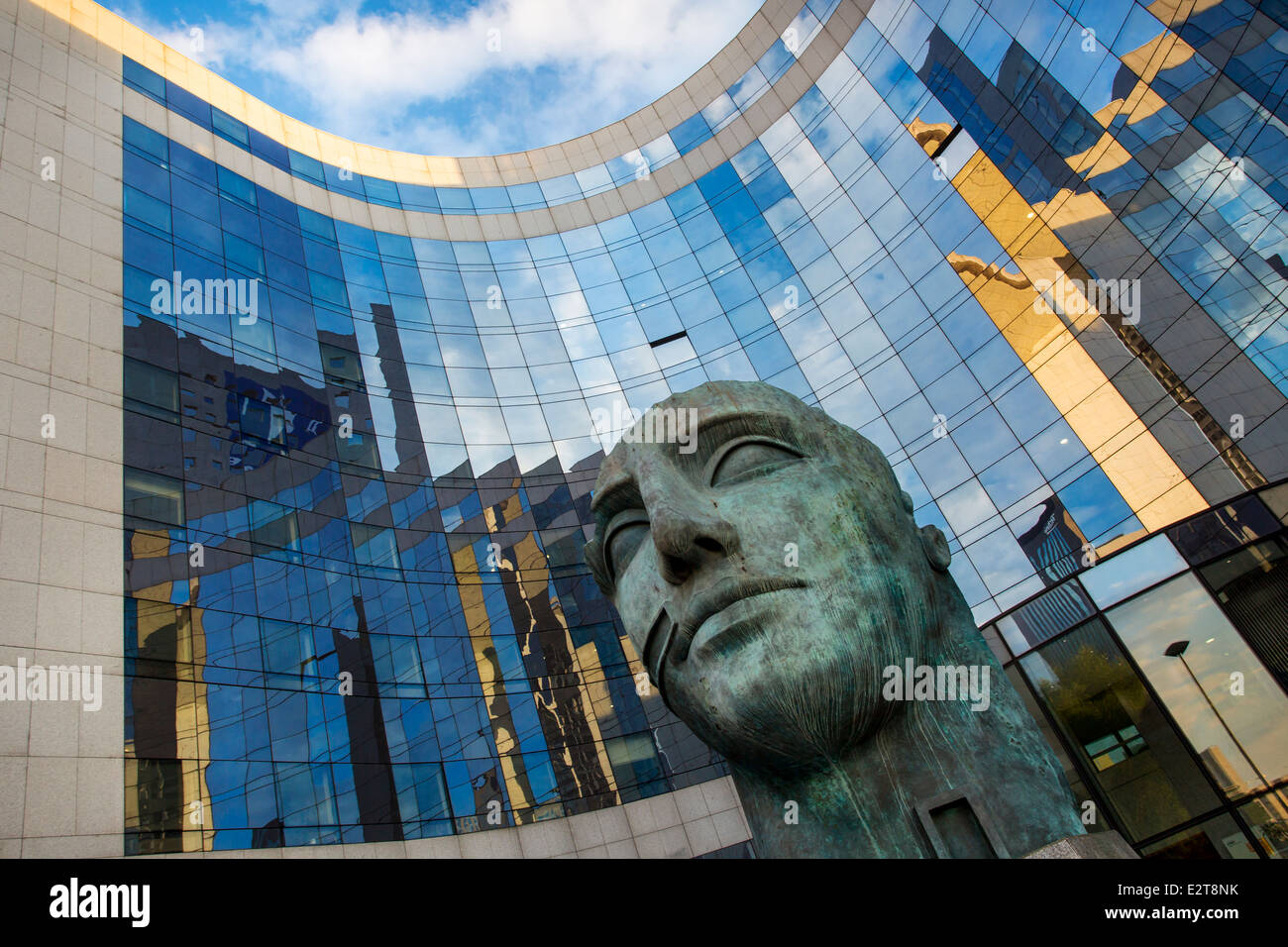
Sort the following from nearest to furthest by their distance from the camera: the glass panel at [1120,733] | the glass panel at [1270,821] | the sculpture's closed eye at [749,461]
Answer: the sculpture's closed eye at [749,461] < the glass panel at [1270,821] < the glass panel at [1120,733]

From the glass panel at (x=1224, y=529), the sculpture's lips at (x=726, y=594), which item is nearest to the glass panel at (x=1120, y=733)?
the glass panel at (x=1224, y=529)

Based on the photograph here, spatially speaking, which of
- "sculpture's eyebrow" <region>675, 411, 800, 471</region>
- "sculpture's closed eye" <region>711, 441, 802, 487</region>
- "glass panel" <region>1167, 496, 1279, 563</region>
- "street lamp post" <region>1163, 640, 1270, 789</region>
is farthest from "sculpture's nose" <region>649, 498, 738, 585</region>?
"glass panel" <region>1167, 496, 1279, 563</region>

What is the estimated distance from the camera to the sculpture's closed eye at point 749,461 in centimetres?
395

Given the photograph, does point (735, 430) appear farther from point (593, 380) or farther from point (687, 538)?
point (593, 380)

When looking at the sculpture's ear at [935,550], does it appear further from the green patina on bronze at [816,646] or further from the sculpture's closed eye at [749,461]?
the sculpture's closed eye at [749,461]

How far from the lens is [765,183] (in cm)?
2620

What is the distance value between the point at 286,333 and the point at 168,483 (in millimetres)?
6035

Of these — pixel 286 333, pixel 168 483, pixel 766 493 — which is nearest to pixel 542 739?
pixel 168 483

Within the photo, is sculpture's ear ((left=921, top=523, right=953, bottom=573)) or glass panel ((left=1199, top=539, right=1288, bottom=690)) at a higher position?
glass panel ((left=1199, top=539, right=1288, bottom=690))

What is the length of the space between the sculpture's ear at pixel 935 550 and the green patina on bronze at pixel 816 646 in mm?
13

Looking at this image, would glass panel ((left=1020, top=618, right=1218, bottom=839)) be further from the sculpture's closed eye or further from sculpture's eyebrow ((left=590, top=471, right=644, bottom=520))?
sculpture's eyebrow ((left=590, top=471, right=644, bottom=520))

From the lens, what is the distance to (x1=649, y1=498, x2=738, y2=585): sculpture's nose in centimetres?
347

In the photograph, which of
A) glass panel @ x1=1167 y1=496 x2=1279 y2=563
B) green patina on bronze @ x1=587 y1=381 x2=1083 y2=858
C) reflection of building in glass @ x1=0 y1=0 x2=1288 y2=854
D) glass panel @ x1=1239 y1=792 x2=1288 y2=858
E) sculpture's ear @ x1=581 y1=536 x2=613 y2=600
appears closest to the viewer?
green patina on bronze @ x1=587 y1=381 x2=1083 y2=858

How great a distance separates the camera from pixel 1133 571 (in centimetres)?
1554
